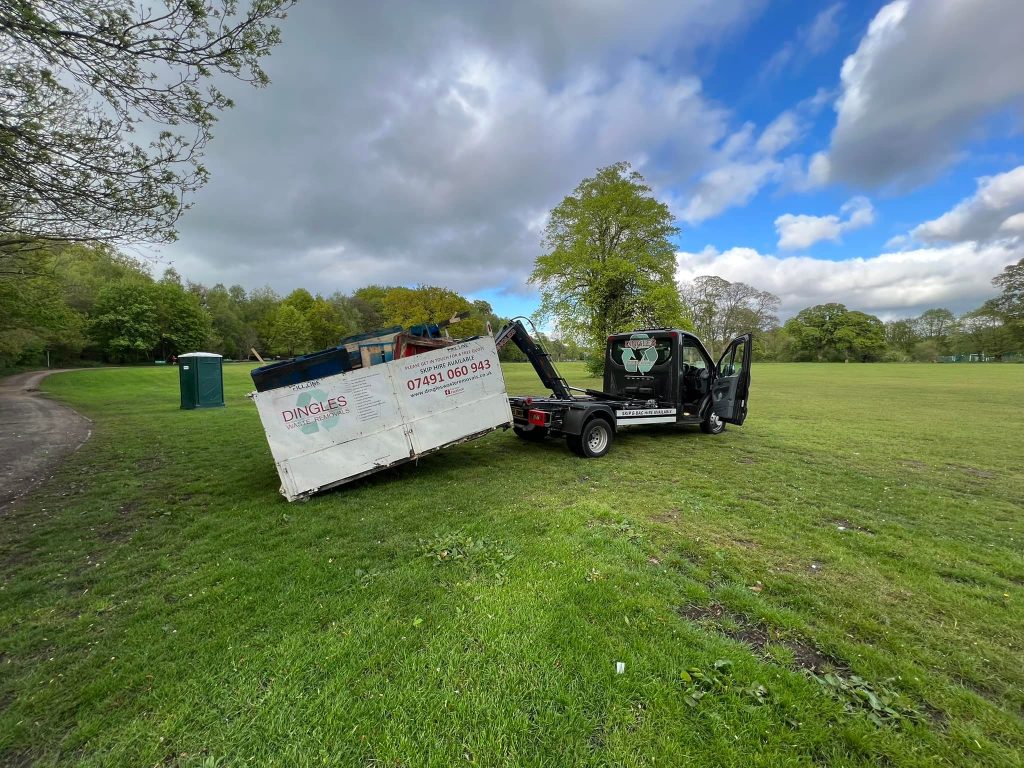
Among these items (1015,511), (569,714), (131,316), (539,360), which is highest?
(131,316)

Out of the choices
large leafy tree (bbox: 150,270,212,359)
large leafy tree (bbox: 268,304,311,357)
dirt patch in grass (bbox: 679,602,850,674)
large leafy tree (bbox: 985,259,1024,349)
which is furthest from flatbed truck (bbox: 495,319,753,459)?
large leafy tree (bbox: 985,259,1024,349)

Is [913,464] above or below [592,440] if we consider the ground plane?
below

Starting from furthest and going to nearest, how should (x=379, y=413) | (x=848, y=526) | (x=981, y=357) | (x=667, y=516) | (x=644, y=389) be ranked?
(x=981, y=357) → (x=644, y=389) → (x=379, y=413) → (x=667, y=516) → (x=848, y=526)

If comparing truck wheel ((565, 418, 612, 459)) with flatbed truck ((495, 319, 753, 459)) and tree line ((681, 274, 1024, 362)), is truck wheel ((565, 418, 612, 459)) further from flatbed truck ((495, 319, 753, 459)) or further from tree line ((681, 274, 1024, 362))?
tree line ((681, 274, 1024, 362))

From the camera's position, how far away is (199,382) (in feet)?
51.4

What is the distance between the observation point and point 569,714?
2236 millimetres

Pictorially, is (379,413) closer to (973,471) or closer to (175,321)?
(973,471)

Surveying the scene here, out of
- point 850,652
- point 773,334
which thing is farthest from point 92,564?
point 773,334

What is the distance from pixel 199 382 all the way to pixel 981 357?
353 feet

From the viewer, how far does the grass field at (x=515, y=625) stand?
2.12m

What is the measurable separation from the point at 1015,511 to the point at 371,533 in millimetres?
8448

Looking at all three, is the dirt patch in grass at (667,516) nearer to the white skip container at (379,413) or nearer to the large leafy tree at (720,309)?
the white skip container at (379,413)

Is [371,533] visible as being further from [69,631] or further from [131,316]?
[131,316]

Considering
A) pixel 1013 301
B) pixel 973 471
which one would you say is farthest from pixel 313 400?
pixel 1013 301
